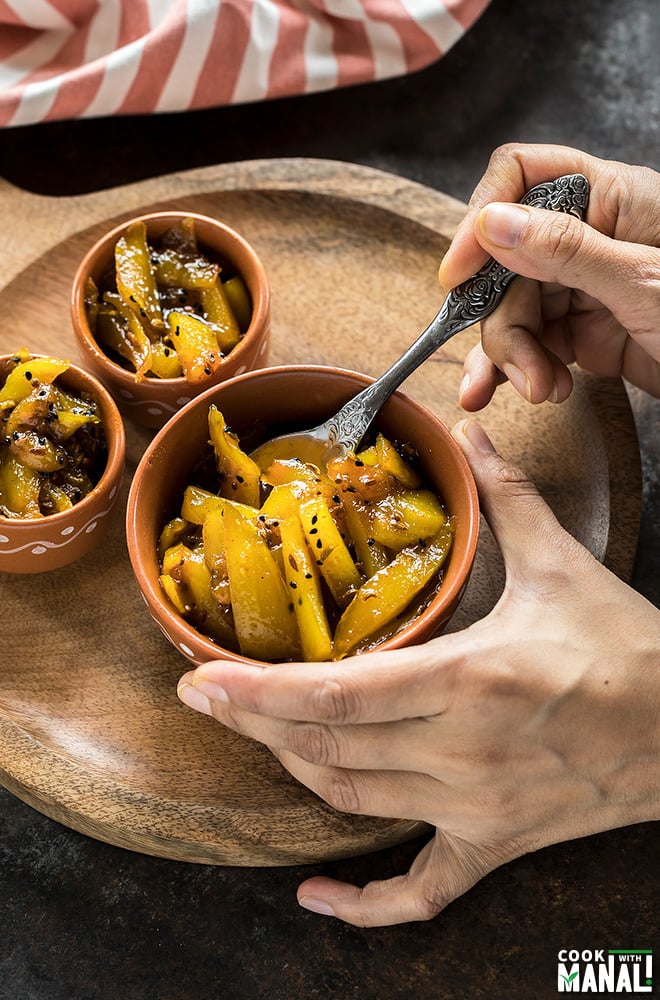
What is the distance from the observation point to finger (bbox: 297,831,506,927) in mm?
2178

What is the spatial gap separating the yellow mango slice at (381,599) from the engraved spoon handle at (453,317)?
1.09ft

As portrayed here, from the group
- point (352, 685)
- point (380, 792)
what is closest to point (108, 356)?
point (352, 685)

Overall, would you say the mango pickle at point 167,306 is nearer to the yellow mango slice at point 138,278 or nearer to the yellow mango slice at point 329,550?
the yellow mango slice at point 138,278

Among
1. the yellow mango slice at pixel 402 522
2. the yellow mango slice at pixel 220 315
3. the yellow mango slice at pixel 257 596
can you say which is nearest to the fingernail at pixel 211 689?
the yellow mango slice at pixel 257 596

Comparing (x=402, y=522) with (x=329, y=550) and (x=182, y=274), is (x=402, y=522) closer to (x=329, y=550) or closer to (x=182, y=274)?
(x=329, y=550)

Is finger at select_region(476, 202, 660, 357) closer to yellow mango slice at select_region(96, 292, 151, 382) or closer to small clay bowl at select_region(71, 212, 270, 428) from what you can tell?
small clay bowl at select_region(71, 212, 270, 428)

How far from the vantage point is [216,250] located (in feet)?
8.67

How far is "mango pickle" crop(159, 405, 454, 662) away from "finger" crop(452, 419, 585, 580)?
0.13m

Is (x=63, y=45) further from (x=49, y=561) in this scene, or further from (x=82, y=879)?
(x=82, y=879)

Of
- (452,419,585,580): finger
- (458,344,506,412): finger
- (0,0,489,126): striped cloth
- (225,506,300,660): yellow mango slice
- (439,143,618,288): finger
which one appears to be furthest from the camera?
(0,0,489,126): striped cloth

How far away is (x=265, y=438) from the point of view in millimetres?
2439

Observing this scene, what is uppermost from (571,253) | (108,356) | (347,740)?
(571,253)

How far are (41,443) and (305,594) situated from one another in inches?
27.2

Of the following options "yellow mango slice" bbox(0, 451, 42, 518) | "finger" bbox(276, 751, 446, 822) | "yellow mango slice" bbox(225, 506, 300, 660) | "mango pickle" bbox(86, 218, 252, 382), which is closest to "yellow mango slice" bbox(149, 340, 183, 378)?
"mango pickle" bbox(86, 218, 252, 382)
